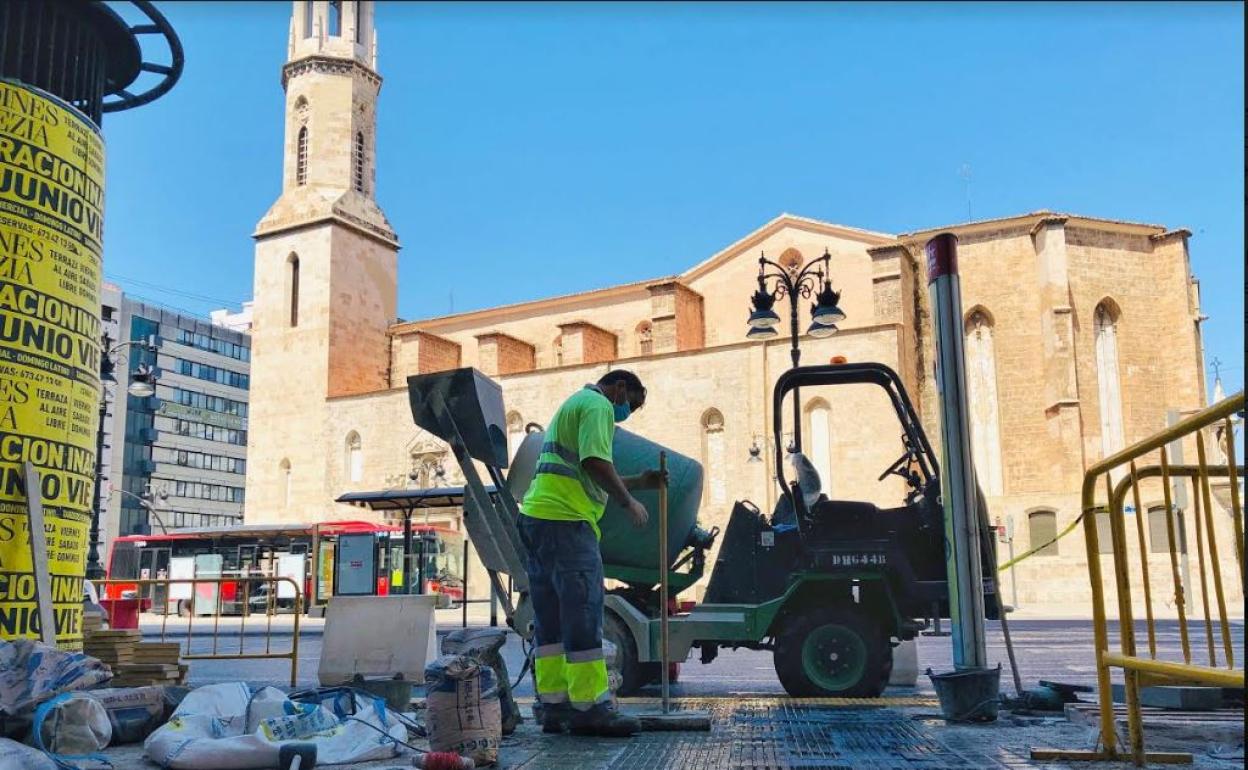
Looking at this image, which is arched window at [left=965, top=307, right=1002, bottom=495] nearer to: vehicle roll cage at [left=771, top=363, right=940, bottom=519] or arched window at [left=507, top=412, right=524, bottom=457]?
arched window at [left=507, top=412, right=524, bottom=457]

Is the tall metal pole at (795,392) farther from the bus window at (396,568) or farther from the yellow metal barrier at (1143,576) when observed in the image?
the bus window at (396,568)

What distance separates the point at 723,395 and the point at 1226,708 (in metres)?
30.2

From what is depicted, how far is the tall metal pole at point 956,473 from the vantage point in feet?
19.3

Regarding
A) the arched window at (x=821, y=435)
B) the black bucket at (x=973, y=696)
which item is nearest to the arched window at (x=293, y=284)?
the arched window at (x=821, y=435)

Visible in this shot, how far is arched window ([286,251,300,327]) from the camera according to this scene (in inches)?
1791

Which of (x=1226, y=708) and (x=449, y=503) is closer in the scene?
(x=1226, y=708)

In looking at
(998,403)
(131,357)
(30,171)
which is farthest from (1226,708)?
(131,357)

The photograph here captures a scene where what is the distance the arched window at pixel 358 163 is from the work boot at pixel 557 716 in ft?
142

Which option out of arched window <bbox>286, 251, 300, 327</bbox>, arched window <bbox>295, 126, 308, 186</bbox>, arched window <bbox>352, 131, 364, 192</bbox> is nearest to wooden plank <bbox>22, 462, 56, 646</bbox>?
arched window <bbox>286, 251, 300, 327</bbox>

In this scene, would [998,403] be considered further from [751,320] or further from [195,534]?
[195,534]

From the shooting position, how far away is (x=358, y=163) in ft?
151

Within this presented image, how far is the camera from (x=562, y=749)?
4824 mm

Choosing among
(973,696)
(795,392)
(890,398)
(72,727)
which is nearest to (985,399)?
(795,392)

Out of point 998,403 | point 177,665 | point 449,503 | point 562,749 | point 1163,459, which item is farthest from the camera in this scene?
point 998,403
